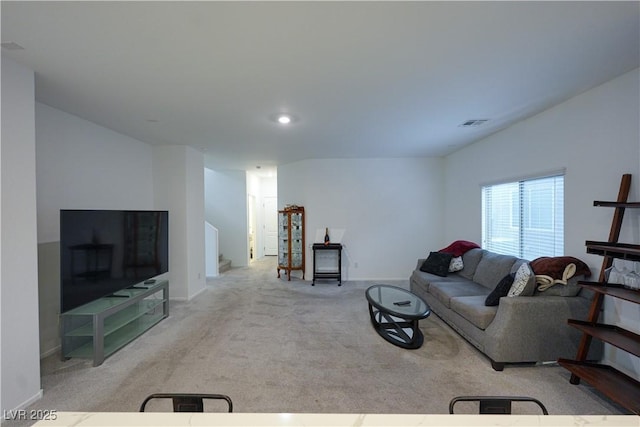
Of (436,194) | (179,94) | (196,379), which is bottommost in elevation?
(196,379)

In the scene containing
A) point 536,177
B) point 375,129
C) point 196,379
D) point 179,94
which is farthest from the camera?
point 375,129

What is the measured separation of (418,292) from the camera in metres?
4.23

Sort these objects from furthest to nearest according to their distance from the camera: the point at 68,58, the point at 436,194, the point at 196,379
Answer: the point at 436,194
the point at 196,379
the point at 68,58

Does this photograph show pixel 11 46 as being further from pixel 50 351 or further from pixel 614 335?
pixel 614 335

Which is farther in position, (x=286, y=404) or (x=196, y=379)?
(x=196, y=379)

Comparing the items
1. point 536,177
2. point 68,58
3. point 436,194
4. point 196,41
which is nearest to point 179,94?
point 68,58

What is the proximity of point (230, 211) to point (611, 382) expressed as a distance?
6.88m

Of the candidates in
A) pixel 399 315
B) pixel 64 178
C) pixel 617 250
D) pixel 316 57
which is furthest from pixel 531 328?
pixel 64 178

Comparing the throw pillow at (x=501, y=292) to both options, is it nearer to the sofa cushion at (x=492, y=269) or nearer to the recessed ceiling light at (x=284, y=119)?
the sofa cushion at (x=492, y=269)

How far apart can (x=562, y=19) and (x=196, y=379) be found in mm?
3595

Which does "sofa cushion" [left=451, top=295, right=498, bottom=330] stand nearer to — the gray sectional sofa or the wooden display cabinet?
the gray sectional sofa

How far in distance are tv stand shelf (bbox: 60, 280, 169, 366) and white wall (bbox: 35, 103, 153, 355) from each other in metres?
0.27

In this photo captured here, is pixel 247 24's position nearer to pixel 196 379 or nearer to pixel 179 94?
pixel 179 94

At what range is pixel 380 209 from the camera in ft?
18.6
